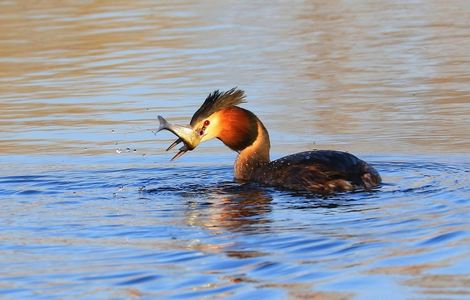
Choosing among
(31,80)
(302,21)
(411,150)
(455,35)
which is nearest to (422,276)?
(411,150)

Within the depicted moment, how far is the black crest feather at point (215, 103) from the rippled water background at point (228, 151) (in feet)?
1.64

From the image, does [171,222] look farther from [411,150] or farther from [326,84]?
[326,84]

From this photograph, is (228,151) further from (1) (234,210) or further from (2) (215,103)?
(1) (234,210)

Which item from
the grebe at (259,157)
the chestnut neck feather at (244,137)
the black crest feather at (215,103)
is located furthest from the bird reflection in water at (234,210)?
the black crest feather at (215,103)

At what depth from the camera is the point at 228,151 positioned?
1069 centimetres

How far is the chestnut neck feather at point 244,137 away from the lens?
9.48 metres

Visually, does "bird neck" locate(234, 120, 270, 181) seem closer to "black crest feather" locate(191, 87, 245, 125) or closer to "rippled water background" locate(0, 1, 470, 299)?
"rippled water background" locate(0, 1, 470, 299)

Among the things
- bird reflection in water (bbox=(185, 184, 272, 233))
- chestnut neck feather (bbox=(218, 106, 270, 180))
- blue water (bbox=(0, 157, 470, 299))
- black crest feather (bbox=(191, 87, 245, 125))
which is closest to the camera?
blue water (bbox=(0, 157, 470, 299))

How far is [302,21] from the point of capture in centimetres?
1803

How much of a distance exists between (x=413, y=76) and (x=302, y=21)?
4.93 metres

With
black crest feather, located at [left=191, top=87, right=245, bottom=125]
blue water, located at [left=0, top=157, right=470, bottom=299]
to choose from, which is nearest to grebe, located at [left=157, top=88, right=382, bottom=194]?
black crest feather, located at [left=191, top=87, right=245, bottom=125]

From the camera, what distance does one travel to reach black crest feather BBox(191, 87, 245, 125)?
9.38 metres

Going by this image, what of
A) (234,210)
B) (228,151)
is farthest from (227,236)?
(228,151)

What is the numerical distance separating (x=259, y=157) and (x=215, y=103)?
0.57 metres
